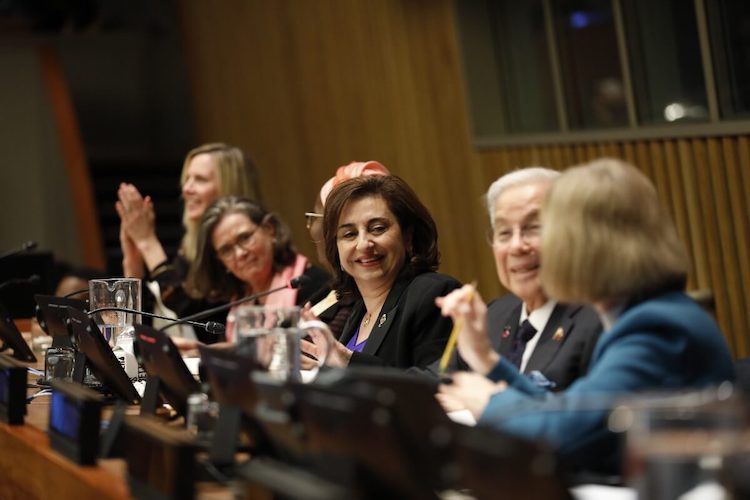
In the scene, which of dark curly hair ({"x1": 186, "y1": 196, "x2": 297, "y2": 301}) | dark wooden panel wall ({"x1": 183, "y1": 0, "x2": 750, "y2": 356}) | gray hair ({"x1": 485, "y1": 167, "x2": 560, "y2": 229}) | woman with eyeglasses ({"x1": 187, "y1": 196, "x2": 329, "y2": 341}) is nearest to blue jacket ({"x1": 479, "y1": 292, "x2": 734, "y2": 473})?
gray hair ({"x1": 485, "y1": 167, "x2": 560, "y2": 229})

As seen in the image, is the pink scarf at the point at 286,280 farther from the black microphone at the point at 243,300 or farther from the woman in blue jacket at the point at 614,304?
the woman in blue jacket at the point at 614,304

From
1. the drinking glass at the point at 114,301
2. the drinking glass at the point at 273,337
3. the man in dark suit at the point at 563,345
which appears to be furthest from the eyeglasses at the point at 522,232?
the drinking glass at the point at 114,301

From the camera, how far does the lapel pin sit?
278cm

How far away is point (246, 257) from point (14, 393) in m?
1.83

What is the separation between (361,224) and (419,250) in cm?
21

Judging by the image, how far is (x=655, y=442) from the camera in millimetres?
1681

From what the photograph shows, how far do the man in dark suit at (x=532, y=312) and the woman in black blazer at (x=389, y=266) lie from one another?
54cm

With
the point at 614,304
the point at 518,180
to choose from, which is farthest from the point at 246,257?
the point at 614,304

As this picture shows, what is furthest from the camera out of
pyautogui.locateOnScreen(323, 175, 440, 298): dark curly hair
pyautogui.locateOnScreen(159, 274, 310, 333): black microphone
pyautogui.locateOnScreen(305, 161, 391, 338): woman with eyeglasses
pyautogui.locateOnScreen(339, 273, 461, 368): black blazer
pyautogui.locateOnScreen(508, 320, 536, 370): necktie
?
pyautogui.locateOnScreen(305, 161, 391, 338): woman with eyeglasses

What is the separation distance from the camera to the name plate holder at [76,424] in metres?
2.52

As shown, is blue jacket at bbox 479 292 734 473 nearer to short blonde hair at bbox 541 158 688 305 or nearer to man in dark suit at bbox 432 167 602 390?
short blonde hair at bbox 541 158 688 305

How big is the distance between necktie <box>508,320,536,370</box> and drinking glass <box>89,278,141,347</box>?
52.0 inches

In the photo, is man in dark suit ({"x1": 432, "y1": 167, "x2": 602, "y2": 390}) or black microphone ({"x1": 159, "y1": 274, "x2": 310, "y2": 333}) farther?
black microphone ({"x1": 159, "y1": 274, "x2": 310, "y2": 333})

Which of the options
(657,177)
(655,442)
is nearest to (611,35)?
(657,177)
